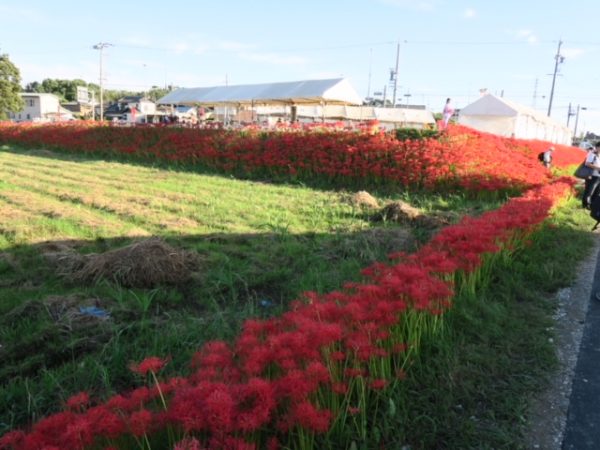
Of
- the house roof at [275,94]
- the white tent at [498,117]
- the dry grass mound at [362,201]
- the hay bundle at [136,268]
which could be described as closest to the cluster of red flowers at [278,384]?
the hay bundle at [136,268]

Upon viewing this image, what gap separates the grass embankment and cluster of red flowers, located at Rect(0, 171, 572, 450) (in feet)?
0.84

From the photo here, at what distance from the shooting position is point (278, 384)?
1738 mm

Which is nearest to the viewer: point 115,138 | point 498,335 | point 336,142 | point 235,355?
point 235,355

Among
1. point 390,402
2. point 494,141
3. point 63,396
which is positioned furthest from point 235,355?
point 494,141

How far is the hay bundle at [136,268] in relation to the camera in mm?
4098

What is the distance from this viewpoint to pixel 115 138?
17.5 meters

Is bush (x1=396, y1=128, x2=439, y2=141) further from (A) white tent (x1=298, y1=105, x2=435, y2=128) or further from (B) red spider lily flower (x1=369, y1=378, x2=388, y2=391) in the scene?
(A) white tent (x1=298, y1=105, x2=435, y2=128)

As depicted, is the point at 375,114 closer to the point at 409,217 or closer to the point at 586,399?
the point at 409,217

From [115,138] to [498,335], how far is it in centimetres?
1684

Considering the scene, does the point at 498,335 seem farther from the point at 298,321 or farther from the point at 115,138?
the point at 115,138

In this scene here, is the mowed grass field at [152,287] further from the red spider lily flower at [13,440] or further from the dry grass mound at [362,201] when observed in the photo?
the red spider lily flower at [13,440]

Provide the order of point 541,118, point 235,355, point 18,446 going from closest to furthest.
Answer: point 18,446, point 235,355, point 541,118

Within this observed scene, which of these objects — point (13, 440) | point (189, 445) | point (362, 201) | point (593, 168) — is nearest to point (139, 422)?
point (189, 445)

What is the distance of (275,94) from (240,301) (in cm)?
1925
